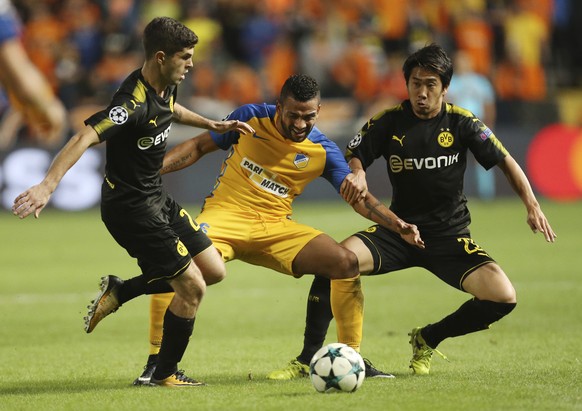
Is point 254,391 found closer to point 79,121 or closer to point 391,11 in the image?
point 79,121

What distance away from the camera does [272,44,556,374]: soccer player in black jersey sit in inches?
285

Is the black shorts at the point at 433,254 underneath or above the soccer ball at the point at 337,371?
above

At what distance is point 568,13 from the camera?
74.5 feet

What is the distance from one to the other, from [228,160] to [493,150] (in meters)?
1.85

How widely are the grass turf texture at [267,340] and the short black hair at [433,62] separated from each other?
1.94m

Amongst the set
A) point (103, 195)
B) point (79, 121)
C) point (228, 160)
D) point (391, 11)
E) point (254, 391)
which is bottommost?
point (254, 391)

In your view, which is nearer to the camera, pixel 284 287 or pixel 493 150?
pixel 493 150

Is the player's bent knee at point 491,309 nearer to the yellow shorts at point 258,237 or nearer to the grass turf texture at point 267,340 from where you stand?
the grass turf texture at point 267,340

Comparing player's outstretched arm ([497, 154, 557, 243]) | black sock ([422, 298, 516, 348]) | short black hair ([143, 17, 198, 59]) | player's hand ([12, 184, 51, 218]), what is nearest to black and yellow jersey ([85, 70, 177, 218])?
short black hair ([143, 17, 198, 59])

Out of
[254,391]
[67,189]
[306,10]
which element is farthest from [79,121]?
[254,391]

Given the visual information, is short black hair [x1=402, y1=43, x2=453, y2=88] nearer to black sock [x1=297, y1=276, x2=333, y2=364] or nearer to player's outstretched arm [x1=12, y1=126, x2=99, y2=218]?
black sock [x1=297, y1=276, x2=333, y2=364]

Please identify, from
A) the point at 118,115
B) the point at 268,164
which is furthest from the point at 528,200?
the point at 118,115

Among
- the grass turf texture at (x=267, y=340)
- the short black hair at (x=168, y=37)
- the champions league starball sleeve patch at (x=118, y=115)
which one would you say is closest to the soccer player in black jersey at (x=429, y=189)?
the grass turf texture at (x=267, y=340)

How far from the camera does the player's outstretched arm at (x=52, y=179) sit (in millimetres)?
5730
